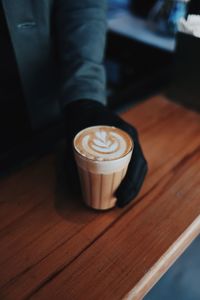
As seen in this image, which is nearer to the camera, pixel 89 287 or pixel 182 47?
pixel 89 287

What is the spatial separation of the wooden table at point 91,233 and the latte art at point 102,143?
0.13 m

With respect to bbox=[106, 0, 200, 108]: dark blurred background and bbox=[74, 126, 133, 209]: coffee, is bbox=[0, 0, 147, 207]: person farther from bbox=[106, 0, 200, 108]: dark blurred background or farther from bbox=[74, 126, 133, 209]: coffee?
bbox=[106, 0, 200, 108]: dark blurred background

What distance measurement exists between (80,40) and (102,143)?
1.22ft

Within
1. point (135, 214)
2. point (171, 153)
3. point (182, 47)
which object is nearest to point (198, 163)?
point (171, 153)

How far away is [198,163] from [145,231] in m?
0.23

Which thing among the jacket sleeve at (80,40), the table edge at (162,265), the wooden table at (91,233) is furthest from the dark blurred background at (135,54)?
the table edge at (162,265)

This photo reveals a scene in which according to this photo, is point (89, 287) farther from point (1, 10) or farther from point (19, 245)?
point (1, 10)

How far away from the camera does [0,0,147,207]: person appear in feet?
2.16

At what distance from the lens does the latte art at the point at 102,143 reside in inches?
18.7

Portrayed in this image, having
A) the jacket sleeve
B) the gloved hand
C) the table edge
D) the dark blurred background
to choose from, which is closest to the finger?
the gloved hand

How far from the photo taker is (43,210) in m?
0.55

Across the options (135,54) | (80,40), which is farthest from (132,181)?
(135,54)

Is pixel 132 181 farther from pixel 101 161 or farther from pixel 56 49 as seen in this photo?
pixel 56 49

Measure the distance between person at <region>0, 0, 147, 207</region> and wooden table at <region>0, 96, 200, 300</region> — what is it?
0.34ft
